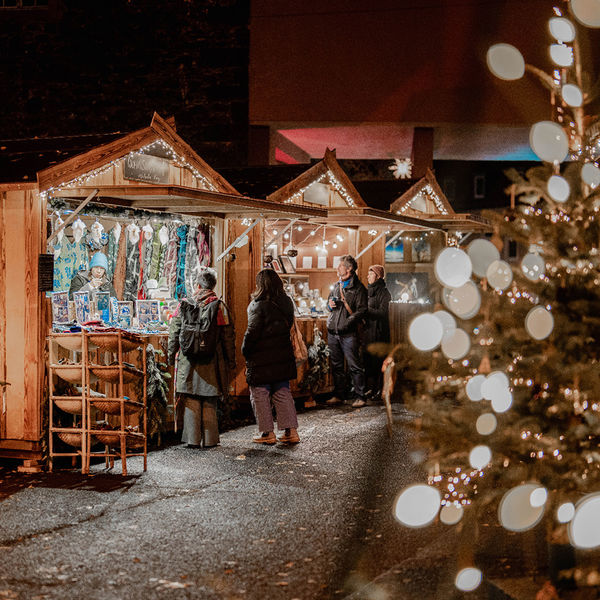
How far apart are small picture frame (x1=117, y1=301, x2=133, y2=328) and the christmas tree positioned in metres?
6.50

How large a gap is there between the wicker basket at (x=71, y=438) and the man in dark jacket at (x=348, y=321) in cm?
574

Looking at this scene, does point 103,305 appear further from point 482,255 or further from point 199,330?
point 482,255

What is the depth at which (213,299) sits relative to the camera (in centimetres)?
1000

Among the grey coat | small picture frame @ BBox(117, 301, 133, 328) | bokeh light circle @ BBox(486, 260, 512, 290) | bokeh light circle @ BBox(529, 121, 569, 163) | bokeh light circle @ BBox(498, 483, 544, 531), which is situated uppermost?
bokeh light circle @ BBox(529, 121, 569, 163)

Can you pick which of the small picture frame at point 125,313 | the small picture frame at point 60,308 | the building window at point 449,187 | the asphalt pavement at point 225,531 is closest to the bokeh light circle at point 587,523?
the asphalt pavement at point 225,531

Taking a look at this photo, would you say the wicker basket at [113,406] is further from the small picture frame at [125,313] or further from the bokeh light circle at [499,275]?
the bokeh light circle at [499,275]

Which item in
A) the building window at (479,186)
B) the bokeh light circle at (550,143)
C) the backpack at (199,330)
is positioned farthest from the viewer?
the building window at (479,186)

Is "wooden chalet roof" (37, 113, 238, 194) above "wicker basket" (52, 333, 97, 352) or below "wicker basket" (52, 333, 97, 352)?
above

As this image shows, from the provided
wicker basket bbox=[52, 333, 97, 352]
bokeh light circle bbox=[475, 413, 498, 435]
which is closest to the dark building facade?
wicker basket bbox=[52, 333, 97, 352]

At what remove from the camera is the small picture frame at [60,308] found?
952cm

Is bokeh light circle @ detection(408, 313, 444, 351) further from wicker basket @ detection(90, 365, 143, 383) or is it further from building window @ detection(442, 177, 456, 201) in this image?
building window @ detection(442, 177, 456, 201)

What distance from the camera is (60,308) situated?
9586mm

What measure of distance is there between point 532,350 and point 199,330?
545 cm

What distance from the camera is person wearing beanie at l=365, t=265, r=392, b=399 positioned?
559 inches
